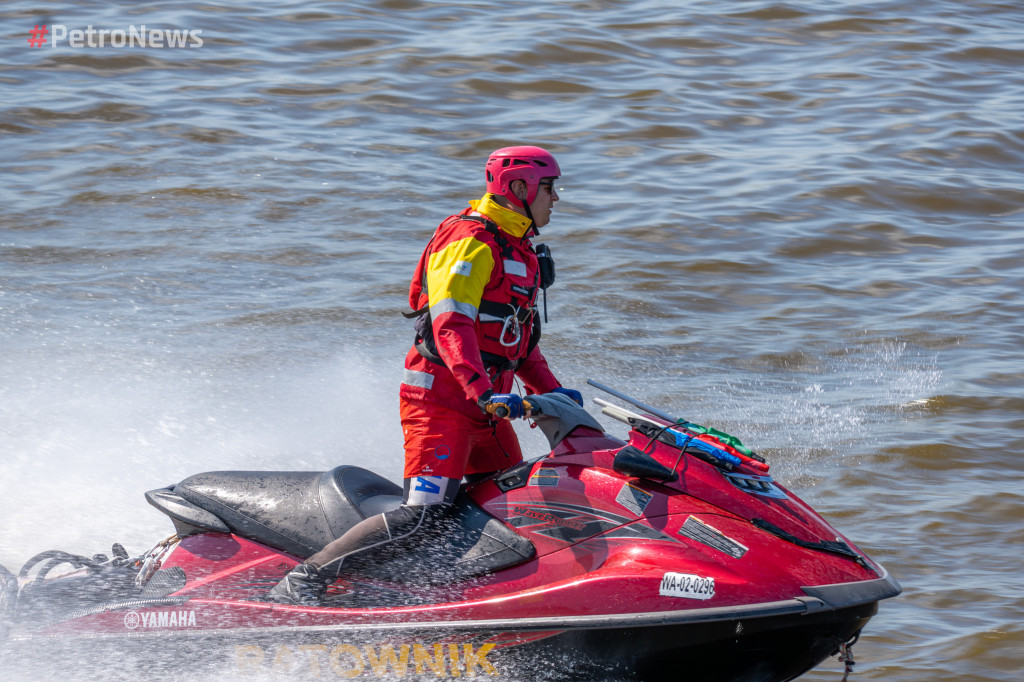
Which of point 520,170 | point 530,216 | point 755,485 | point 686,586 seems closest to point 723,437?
point 755,485

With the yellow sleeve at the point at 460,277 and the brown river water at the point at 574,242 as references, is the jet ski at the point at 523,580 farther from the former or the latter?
the brown river water at the point at 574,242

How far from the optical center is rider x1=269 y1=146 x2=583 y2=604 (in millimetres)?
3953

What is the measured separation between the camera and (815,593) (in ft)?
11.5

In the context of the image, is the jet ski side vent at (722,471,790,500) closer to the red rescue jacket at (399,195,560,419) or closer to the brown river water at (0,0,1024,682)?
the red rescue jacket at (399,195,560,419)

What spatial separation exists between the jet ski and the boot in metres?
0.05

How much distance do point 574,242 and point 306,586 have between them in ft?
24.0

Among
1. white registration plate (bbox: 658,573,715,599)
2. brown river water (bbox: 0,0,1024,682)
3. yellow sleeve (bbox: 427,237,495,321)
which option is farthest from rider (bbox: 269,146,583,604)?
brown river water (bbox: 0,0,1024,682)

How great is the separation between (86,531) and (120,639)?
132 cm

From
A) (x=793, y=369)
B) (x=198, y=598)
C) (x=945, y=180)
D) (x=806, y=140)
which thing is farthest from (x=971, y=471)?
(x=806, y=140)

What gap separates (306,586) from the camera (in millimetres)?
4023

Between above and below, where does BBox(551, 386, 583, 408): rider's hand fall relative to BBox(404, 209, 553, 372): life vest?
below

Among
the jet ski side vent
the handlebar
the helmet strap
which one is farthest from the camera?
the helmet strap
